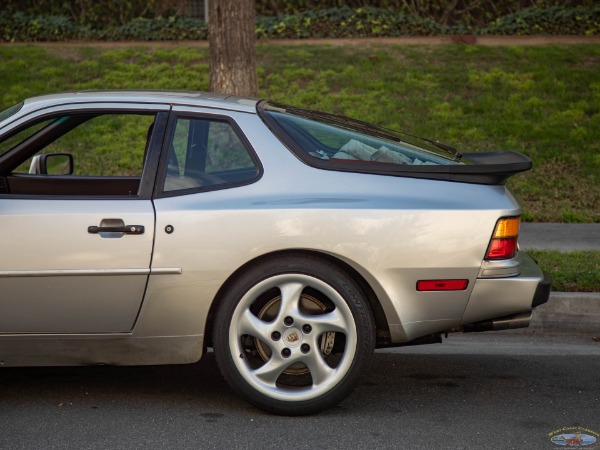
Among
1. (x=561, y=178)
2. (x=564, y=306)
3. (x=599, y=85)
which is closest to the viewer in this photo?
(x=564, y=306)

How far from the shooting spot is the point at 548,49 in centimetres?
1438

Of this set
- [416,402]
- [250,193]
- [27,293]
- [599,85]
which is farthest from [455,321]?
[599,85]

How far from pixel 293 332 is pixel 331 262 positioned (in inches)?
14.6

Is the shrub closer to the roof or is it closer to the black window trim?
the roof

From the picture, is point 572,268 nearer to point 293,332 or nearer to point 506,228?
point 506,228

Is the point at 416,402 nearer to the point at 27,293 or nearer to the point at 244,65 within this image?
the point at 27,293

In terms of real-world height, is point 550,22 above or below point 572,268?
above

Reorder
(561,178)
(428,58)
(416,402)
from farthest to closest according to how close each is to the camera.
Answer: (428,58) < (561,178) < (416,402)

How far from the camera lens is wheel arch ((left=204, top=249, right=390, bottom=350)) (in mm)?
4676

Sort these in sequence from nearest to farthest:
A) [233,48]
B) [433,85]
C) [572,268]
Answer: [572,268] < [233,48] < [433,85]

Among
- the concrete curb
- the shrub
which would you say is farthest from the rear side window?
the shrub

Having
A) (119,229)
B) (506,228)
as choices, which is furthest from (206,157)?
(506,228)

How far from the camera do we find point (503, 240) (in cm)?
473

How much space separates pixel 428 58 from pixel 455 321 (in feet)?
32.9
